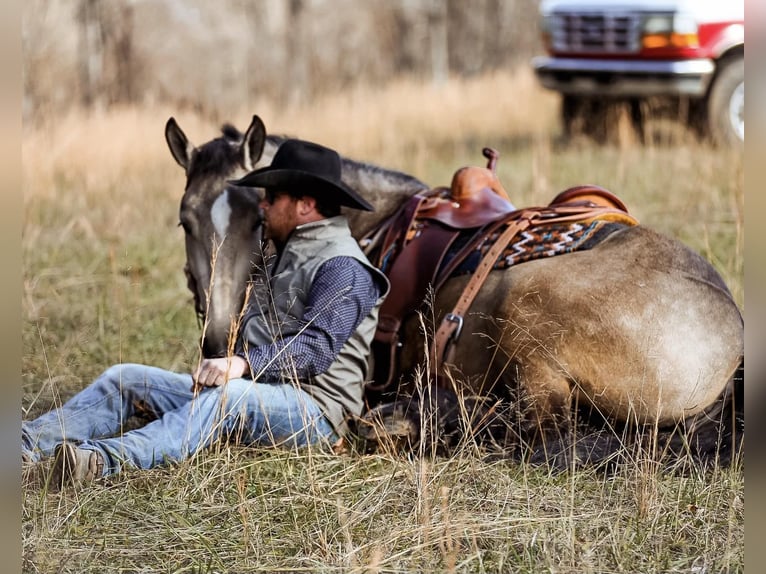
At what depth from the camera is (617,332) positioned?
436 centimetres

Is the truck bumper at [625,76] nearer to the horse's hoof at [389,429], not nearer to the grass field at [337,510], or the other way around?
the grass field at [337,510]

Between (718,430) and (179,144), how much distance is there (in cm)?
277

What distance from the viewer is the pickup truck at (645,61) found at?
12.9m

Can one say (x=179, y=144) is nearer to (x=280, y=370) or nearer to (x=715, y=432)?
(x=280, y=370)

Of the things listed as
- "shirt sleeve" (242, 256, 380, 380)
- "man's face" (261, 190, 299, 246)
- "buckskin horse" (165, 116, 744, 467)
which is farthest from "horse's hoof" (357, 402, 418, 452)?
"man's face" (261, 190, 299, 246)

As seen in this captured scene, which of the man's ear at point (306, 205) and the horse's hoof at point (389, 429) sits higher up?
the man's ear at point (306, 205)

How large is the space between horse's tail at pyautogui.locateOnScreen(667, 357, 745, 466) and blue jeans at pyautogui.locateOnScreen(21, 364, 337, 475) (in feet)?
4.82

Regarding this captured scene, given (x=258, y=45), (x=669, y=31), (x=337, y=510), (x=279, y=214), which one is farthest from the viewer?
(x=258, y=45)

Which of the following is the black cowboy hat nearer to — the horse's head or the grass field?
the horse's head

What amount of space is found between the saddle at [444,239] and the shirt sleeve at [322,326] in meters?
0.41

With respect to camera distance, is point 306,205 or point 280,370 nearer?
point 280,370

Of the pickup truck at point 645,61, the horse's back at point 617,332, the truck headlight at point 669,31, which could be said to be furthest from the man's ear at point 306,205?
the truck headlight at point 669,31

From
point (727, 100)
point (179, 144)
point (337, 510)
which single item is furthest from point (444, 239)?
point (727, 100)

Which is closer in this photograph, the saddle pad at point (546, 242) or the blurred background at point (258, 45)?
the saddle pad at point (546, 242)
